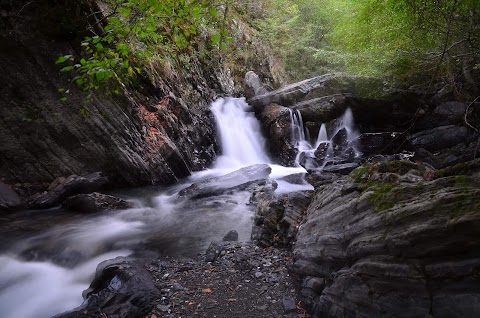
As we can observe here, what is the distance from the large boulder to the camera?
2.33 m

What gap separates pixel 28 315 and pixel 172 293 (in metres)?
2.09

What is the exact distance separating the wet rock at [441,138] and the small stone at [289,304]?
32.8 ft

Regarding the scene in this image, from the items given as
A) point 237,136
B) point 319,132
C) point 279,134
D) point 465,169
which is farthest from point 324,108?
point 465,169

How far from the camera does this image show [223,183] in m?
10.0

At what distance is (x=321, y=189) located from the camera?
5113 mm

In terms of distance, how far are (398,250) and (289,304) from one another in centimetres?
155

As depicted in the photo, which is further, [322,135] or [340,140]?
[322,135]

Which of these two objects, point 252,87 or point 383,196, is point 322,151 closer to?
point 252,87

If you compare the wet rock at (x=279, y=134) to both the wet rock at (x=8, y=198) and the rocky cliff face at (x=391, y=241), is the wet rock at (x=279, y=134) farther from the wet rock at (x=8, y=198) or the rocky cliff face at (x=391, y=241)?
the wet rock at (x=8, y=198)

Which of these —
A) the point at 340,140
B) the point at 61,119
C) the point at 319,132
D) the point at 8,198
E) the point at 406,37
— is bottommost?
the point at 340,140

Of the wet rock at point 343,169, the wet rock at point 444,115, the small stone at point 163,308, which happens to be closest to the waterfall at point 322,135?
the wet rock at point 444,115

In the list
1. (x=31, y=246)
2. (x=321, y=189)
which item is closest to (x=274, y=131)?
(x=321, y=189)

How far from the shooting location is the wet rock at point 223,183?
9.57m

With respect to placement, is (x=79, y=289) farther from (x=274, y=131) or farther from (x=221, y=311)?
(x=274, y=131)
